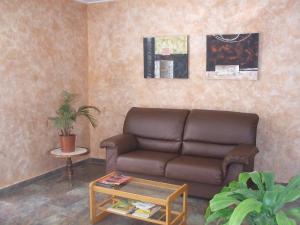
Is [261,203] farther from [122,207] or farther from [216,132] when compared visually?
[216,132]

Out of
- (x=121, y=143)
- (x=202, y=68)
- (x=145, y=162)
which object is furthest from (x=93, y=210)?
(x=202, y=68)

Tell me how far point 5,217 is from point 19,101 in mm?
1429

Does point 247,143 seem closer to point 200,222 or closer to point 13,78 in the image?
point 200,222

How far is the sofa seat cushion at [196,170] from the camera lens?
347 centimetres

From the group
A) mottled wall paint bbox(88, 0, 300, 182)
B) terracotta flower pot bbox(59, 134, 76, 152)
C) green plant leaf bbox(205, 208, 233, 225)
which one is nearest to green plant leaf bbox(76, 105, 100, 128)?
mottled wall paint bbox(88, 0, 300, 182)

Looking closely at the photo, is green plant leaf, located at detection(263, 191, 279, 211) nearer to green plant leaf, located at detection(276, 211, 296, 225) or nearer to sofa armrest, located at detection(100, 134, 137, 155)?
green plant leaf, located at detection(276, 211, 296, 225)

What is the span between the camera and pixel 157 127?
171 inches

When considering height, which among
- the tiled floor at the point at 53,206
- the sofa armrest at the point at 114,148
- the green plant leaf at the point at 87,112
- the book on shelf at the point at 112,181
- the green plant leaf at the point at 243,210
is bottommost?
the tiled floor at the point at 53,206

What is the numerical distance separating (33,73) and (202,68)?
87.0 inches

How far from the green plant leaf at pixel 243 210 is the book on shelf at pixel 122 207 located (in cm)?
162

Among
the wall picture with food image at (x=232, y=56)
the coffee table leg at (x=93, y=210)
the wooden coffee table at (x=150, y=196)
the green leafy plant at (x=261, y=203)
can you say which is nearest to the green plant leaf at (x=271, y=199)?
the green leafy plant at (x=261, y=203)

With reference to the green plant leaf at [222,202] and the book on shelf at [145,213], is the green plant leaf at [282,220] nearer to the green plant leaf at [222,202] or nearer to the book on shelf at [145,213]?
the green plant leaf at [222,202]

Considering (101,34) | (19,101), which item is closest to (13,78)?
(19,101)

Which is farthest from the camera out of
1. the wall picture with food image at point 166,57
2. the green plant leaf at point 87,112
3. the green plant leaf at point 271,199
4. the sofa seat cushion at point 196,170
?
the wall picture with food image at point 166,57
